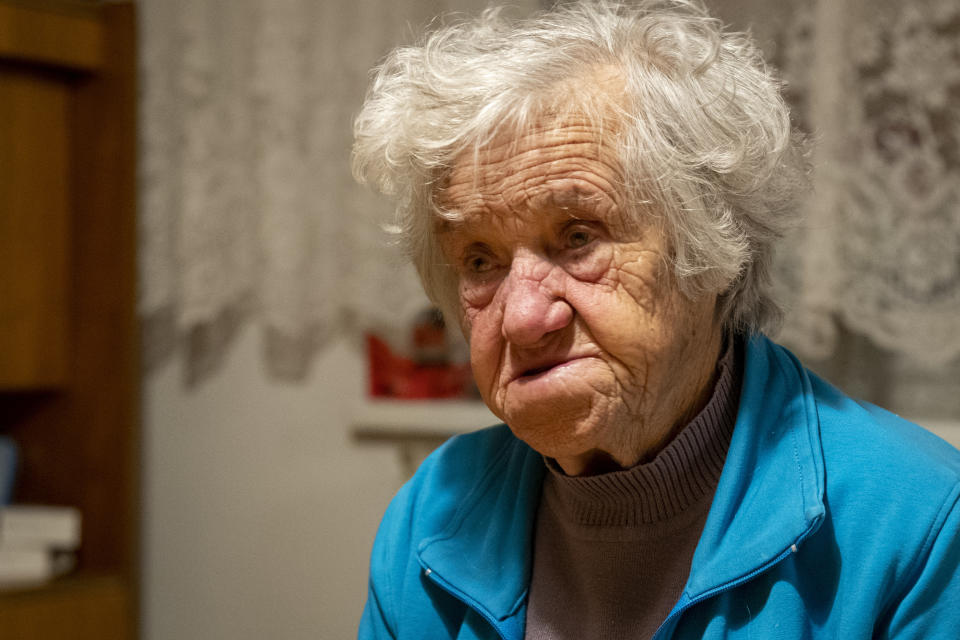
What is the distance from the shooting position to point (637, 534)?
1.08m

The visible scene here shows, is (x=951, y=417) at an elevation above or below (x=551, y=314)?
below

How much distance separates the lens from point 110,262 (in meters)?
2.57

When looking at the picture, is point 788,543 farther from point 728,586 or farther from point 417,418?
point 417,418

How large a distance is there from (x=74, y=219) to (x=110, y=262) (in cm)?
18

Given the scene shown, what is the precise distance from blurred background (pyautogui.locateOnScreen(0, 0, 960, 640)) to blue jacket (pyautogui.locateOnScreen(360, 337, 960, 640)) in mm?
606

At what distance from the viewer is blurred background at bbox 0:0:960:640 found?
2119mm

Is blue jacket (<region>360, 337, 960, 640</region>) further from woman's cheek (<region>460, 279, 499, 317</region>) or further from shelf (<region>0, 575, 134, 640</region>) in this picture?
shelf (<region>0, 575, 134, 640</region>)

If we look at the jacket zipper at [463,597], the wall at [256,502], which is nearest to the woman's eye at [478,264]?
the jacket zipper at [463,597]

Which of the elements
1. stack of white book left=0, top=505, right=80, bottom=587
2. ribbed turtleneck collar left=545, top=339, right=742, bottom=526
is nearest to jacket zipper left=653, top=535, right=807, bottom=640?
ribbed turtleneck collar left=545, top=339, right=742, bottom=526

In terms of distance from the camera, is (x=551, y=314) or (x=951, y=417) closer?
(x=551, y=314)

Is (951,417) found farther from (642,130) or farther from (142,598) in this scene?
(142,598)

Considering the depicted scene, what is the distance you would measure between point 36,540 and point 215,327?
75cm

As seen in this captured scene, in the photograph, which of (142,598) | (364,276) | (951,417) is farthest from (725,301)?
(142,598)

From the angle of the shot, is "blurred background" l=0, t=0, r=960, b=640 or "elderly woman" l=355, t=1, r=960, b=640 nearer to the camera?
"elderly woman" l=355, t=1, r=960, b=640
